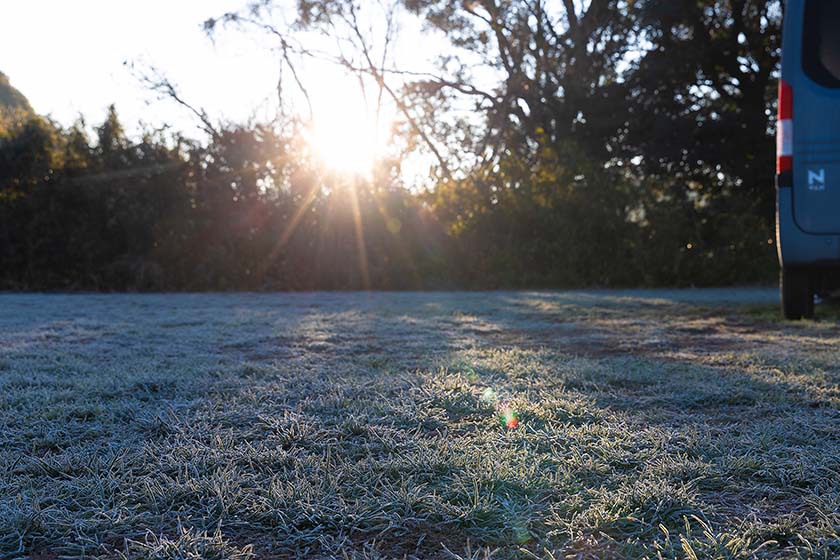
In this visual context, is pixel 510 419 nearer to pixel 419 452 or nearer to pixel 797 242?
pixel 419 452

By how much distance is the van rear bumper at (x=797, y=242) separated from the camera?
3771 mm

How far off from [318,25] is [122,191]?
666cm

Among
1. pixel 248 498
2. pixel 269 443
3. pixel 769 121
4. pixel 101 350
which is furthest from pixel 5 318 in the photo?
pixel 769 121

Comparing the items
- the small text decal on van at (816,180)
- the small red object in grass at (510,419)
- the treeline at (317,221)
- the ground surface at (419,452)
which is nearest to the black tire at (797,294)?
the small text decal on van at (816,180)

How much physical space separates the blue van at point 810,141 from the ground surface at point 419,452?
0.62 m

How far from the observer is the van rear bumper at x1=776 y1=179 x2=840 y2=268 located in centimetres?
377

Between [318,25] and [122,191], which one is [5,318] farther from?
[318,25]

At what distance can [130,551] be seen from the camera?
1117 mm

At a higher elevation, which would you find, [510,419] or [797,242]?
[797,242]

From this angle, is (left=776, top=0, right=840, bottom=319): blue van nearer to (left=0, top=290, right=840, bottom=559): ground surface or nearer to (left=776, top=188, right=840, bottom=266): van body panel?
(left=776, top=188, right=840, bottom=266): van body panel

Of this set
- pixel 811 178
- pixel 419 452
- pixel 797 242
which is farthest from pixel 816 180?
pixel 419 452

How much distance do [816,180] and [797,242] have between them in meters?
0.36

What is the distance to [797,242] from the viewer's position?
12.6 feet

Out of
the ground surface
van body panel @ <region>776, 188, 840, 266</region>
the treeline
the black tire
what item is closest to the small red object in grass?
the ground surface
